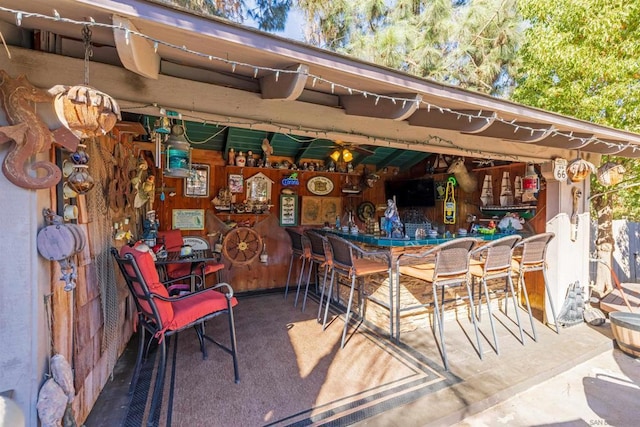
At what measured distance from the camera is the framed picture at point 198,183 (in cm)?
446

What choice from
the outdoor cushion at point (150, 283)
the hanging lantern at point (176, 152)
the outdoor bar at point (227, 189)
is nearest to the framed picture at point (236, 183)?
the outdoor bar at point (227, 189)

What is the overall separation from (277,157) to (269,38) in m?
3.62

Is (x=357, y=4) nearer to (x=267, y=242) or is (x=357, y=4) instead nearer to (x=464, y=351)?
(x=267, y=242)

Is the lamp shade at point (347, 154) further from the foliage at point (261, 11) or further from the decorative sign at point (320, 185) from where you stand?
the foliage at point (261, 11)

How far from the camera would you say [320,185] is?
5.36 metres

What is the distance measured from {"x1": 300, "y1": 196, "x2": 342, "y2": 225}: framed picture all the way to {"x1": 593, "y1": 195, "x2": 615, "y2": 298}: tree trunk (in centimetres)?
424

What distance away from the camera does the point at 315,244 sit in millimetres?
3807

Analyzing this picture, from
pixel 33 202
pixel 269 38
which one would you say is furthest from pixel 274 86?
pixel 33 202

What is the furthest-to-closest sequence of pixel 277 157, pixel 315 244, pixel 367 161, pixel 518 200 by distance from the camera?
pixel 367 161
pixel 277 157
pixel 518 200
pixel 315 244

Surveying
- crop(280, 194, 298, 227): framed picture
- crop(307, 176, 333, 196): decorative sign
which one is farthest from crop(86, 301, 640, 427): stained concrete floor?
crop(307, 176, 333, 196): decorative sign

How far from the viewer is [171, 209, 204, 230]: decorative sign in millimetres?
4426

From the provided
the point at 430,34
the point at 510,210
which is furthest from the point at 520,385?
the point at 430,34

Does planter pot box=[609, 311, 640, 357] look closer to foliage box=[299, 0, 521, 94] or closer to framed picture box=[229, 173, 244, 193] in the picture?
framed picture box=[229, 173, 244, 193]

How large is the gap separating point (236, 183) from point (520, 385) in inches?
166
